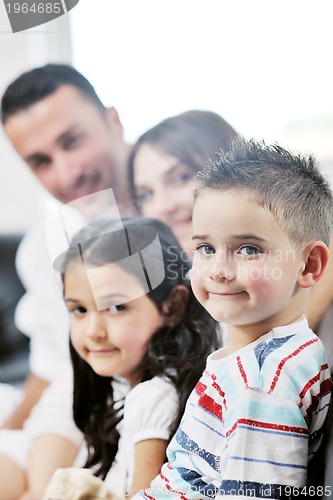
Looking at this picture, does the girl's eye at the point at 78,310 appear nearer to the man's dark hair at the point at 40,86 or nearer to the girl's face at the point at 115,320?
the girl's face at the point at 115,320

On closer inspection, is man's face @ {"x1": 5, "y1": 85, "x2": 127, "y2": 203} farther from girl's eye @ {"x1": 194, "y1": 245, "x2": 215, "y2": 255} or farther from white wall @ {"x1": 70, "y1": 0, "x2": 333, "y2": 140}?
girl's eye @ {"x1": 194, "y1": 245, "x2": 215, "y2": 255}

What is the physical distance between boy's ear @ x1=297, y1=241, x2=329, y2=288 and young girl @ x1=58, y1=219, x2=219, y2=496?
0.21 meters

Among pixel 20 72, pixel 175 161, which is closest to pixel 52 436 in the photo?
pixel 175 161

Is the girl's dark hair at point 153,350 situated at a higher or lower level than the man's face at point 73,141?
lower

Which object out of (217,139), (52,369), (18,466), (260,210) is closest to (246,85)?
(217,139)

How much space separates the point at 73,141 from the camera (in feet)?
4.35

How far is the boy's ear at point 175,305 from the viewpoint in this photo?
4.15 feet

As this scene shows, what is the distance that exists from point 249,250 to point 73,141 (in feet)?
1.47

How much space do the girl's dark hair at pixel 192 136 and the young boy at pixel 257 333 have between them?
3.2 inches

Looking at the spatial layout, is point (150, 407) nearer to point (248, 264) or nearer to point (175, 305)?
point (175, 305)

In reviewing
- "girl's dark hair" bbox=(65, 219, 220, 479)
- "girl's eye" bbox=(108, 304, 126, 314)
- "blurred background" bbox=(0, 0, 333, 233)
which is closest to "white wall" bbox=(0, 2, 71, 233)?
"blurred background" bbox=(0, 0, 333, 233)

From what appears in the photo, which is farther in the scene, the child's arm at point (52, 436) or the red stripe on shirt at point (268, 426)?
the child's arm at point (52, 436)

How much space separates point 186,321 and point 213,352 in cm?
9

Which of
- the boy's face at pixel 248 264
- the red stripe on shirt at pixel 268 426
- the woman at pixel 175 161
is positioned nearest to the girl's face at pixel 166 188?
the woman at pixel 175 161
